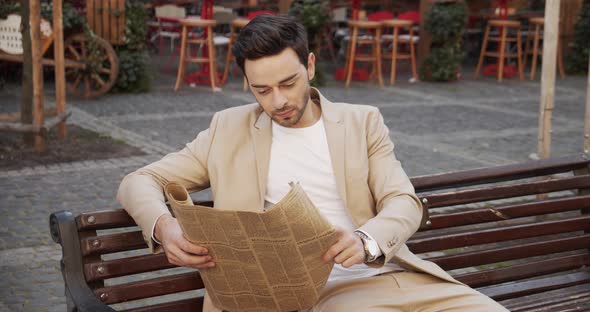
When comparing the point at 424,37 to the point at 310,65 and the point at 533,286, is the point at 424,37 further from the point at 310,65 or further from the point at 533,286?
the point at 310,65

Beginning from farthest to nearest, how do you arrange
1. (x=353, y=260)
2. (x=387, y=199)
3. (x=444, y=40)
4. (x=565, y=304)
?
1. (x=444, y=40)
2. (x=565, y=304)
3. (x=387, y=199)
4. (x=353, y=260)

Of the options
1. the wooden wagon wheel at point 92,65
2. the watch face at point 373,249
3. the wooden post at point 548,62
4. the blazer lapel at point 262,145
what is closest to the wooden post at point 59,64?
the wooden wagon wheel at point 92,65

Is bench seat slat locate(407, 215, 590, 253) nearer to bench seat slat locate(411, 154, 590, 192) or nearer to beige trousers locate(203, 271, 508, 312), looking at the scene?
bench seat slat locate(411, 154, 590, 192)

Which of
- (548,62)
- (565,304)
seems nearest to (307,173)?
(565,304)

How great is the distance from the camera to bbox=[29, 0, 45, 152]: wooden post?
25.7ft

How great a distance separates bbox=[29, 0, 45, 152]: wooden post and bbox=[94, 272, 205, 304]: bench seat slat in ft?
17.6

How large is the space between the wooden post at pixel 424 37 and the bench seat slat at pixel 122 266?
451 inches

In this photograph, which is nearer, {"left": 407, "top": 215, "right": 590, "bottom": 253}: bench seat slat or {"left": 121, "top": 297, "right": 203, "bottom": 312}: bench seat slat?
{"left": 121, "top": 297, "right": 203, "bottom": 312}: bench seat slat

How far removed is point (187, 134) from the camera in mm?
8938

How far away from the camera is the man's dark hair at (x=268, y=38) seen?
8.69 feet

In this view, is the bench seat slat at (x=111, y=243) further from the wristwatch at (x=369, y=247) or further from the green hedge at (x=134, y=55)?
the green hedge at (x=134, y=55)

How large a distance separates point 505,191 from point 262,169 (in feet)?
3.75

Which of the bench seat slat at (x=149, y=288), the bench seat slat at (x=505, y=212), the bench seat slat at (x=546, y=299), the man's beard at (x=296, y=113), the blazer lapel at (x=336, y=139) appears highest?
the man's beard at (x=296, y=113)

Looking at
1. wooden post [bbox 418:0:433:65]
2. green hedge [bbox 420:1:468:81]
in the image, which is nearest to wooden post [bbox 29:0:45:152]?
green hedge [bbox 420:1:468:81]
